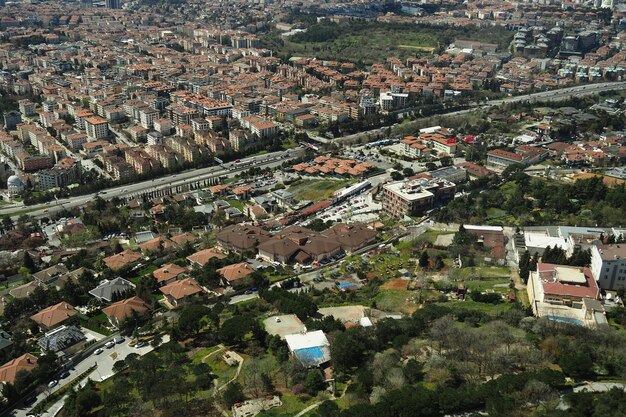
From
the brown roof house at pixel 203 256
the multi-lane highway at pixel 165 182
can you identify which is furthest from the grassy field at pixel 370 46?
the brown roof house at pixel 203 256

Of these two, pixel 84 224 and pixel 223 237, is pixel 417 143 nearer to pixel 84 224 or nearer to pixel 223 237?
pixel 223 237

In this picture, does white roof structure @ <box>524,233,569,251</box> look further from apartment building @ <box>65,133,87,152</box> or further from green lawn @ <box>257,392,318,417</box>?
apartment building @ <box>65,133,87,152</box>

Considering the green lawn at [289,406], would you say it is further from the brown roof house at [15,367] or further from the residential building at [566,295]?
the residential building at [566,295]

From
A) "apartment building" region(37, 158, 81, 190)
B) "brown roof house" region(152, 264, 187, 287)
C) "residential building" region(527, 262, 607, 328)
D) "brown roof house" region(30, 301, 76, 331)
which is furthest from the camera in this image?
"apartment building" region(37, 158, 81, 190)

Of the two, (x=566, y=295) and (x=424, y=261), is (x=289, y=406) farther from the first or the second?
(x=424, y=261)

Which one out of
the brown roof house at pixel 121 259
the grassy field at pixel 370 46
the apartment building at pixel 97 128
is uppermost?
the grassy field at pixel 370 46

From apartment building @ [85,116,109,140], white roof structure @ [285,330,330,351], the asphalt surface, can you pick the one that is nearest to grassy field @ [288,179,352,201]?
the asphalt surface

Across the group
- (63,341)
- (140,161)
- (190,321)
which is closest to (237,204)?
(140,161)
